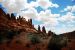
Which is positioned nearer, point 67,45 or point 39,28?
point 67,45

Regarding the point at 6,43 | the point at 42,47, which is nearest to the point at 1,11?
the point at 6,43

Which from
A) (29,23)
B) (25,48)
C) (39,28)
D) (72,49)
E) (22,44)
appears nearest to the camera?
(72,49)

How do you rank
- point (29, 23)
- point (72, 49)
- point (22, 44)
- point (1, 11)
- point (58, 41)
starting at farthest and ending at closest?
1. point (29, 23)
2. point (1, 11)
3. point (22, 44)
4. point (58, 41)
5. point (72, 49)

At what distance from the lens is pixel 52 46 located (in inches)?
873

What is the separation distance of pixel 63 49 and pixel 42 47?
349 cm

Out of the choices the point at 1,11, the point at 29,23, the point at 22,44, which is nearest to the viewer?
the point at 22,44

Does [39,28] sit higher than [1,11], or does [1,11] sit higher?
[1,11]

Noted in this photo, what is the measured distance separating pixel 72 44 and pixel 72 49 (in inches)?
94.8

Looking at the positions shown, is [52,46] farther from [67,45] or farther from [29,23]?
[29,23]

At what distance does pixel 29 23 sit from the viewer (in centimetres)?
8344

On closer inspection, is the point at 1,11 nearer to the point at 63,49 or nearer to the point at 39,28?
the point at 39,28

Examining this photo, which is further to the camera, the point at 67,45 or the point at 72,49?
the point at 67,45

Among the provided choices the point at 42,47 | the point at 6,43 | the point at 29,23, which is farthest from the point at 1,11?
the point at 42,47

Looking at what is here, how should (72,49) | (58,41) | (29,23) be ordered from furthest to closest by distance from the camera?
(29,23) → (58,41) → (72,49)
